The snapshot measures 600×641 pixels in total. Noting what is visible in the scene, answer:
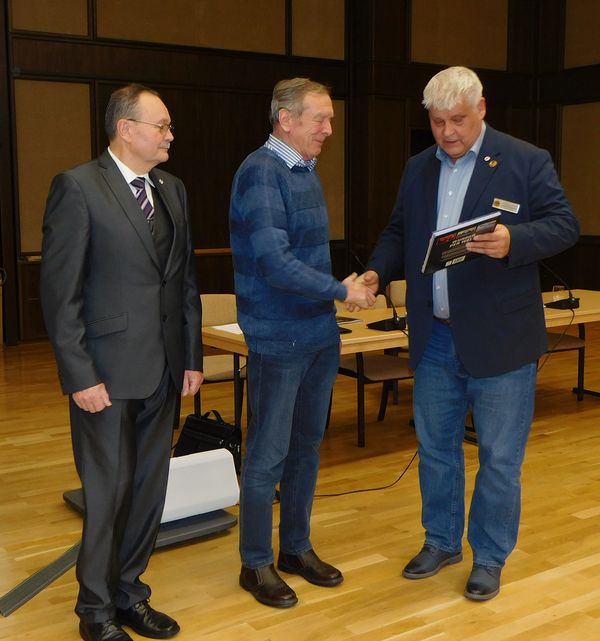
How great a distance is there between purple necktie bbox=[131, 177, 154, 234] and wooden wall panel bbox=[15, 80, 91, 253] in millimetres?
6626

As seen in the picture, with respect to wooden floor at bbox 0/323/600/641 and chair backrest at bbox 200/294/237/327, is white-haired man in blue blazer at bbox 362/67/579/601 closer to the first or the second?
wooden floor at bbox 0/323/600/641

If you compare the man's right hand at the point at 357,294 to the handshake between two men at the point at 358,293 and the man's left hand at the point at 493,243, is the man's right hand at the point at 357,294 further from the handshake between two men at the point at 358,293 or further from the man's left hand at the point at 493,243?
the man's left hand at the point at 493,243

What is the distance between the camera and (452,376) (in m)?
3.27

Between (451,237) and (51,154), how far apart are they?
23.6 feet

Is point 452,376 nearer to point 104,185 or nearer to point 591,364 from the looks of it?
point 104,185

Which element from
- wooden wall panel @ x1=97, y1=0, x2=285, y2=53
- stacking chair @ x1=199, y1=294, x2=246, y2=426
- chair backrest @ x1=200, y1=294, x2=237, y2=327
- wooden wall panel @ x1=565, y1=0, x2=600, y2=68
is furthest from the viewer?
wooden wall panel @ x1=565, y1=0, x2=600, y2=68

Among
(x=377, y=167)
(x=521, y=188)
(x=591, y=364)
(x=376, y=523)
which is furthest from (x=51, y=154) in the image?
(x=521, y=188)

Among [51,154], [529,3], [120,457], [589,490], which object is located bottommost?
[589,490]

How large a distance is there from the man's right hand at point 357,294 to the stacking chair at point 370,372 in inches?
88.1

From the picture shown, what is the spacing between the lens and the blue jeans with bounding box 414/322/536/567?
10.4ft

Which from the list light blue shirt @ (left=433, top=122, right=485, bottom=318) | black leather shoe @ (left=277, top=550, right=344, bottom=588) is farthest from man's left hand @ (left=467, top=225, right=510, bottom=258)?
black leather shoe @ (left=277, top=550, right=344, bottom=588)

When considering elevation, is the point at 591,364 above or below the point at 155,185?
below

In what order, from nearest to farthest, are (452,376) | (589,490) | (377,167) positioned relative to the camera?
Answer: (452,376)
(589,490)
(377,167)

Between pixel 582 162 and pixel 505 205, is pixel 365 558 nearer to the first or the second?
pixel 505 205
